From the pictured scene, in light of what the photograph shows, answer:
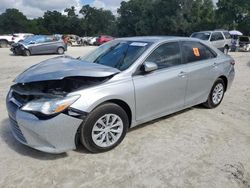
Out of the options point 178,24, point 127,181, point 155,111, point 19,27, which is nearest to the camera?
point 127,181

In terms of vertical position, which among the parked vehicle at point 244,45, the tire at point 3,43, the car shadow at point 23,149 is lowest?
the parked vehicle at point 244,45

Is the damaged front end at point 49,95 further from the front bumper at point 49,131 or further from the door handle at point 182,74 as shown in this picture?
the door handle at point 182,74

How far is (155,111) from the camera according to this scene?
4.52m

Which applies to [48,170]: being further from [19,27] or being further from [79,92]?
[19,27]

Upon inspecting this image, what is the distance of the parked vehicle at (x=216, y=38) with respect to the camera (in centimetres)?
1762

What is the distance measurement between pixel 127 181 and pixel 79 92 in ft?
4.19

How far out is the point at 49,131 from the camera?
11.3ft

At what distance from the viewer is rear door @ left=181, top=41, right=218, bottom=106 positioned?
16.6 feet

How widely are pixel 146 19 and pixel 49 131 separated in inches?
2398

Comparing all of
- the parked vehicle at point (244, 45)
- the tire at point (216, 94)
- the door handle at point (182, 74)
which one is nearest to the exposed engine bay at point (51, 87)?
the door handle at point (182, 74)

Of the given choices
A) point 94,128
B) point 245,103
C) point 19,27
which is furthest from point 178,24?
point 19,27

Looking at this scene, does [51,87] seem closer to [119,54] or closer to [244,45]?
[119,54]

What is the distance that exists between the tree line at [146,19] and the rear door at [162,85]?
135 ft

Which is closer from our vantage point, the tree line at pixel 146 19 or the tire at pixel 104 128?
the tire at pixel 104 128
